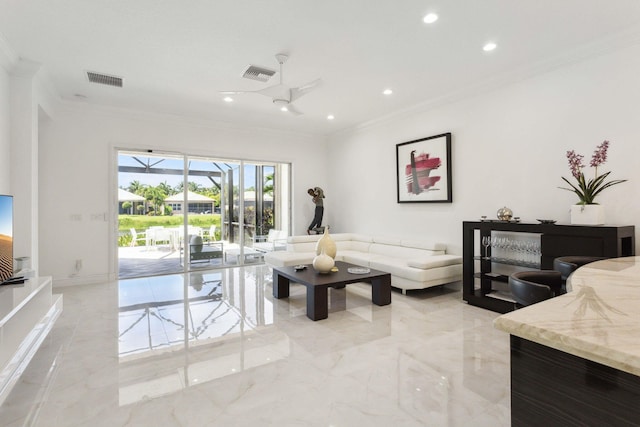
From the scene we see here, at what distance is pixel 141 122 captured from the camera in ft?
19.5

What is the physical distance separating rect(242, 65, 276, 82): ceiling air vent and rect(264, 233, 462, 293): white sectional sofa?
2.74 metres

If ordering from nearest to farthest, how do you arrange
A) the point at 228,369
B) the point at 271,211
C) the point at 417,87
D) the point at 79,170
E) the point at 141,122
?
the point at 228,369 → the point at 417,87 → the point at 79,170 → the point at 141,122 → the point at 271,211

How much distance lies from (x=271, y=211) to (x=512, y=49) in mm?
5353

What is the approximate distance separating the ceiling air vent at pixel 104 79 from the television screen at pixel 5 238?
1.94 m

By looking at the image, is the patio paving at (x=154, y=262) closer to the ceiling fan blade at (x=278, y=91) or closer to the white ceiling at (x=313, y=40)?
the white ceiling at (x=313, y=40)

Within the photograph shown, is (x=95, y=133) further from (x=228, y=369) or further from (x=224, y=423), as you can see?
(x=224, y=423)

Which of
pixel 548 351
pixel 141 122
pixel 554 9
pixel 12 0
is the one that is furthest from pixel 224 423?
pixel 141 122

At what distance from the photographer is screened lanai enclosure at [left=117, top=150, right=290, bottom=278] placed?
611cm

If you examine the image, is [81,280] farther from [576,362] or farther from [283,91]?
[576,362]

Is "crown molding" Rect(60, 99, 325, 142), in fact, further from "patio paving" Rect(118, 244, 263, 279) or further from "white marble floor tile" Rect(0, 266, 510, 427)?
"white marble floor tile" Rect(0, 266, 510, 427)

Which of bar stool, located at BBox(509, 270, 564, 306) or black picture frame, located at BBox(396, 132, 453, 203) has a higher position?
black picture frame, located at BBox(396, 132, 453, 203)

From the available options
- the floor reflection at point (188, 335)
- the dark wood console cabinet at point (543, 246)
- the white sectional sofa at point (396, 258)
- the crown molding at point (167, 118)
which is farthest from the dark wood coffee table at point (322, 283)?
the crown molding at point (167, 118)

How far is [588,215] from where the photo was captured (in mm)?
3246

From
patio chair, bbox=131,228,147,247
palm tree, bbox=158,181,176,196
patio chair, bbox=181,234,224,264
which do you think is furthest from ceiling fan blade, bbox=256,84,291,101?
patio chair, bbox=131,228,147,247
